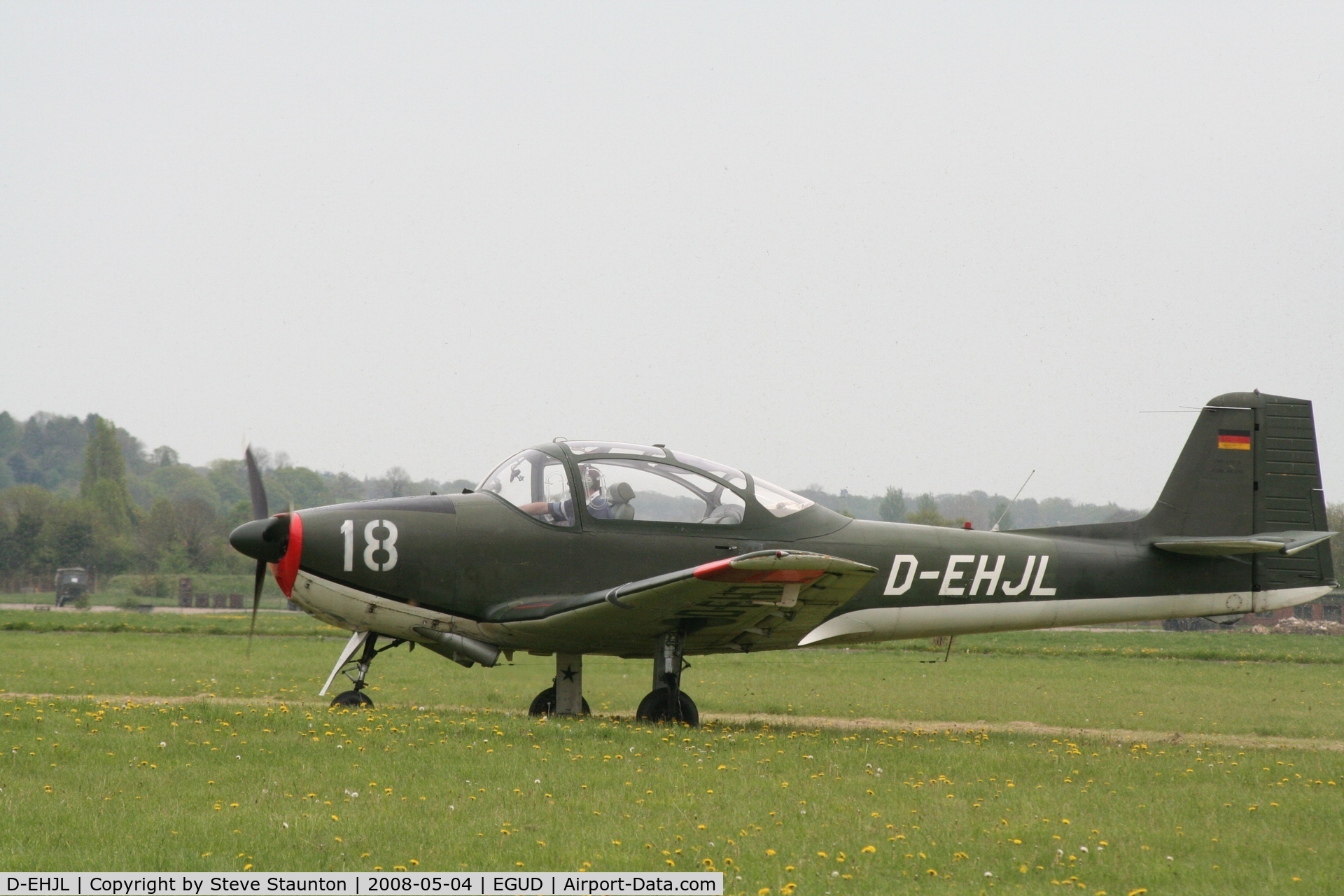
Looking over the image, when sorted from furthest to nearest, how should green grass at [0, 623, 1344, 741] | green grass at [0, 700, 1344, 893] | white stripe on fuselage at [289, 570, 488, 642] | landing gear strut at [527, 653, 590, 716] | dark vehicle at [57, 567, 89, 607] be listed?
dark vehicle at [57, 567, 89, 607], green grass at [0, 623, 1344, 741], landing gear strut at [527, 653, 590, 716], white stripe on fuselage at [289, 570, 488, 642], green grass at [0, 700, 1344, 893]

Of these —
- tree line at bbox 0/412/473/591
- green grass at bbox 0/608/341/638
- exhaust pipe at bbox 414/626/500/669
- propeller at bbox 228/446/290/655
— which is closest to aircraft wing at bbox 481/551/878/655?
exhaust pipe at bbox 414/626/500/669

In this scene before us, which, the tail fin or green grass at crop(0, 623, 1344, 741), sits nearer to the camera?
the tail fin

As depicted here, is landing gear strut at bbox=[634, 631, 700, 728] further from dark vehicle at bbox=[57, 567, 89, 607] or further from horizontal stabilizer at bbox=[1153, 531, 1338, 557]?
dark vehicle at bbox=[57, 567, 89, 607]

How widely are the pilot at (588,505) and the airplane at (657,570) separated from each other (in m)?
0.01

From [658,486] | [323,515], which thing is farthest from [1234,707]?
[323,515]

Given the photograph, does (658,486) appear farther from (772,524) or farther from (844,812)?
(844,812)

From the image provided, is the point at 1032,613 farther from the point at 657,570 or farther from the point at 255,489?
the point at 255,489

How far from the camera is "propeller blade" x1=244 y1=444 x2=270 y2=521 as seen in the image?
11.7m

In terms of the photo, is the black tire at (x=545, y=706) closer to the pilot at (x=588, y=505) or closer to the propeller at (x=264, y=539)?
the pilot at (x=588, y=505)

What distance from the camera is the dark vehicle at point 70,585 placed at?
5588 cm

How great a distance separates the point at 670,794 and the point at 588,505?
4103 mm

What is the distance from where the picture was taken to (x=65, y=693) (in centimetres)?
1463
